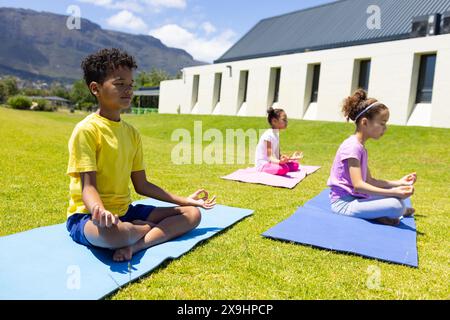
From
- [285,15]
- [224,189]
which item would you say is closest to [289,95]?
[285,15]

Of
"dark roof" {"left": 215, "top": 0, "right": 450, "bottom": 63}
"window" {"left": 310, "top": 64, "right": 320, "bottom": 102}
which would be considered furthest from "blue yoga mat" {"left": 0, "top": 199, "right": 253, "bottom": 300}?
"dark roof" {"left": 215, "top": 0, "right": 450, "bottom": 63}

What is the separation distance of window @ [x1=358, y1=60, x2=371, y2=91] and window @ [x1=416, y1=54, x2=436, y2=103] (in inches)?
116

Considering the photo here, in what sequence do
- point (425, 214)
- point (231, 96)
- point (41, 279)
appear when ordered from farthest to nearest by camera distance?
point (231, 96) < point (425, 214) < point (41, 279)

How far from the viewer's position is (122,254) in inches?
110

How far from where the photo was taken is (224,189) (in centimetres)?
607

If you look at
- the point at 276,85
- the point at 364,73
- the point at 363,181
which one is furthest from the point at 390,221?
the point at 276,85

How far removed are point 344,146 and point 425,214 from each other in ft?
5.51

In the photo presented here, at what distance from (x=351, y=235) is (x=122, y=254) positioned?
2187 millimetres

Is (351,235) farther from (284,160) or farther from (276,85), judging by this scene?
(276,85)

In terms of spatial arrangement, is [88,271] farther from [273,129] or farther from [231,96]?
[231,96]

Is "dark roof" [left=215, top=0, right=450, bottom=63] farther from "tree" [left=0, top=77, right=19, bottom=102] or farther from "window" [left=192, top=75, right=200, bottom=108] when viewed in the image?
"tree" [left=0, top=77, right=19, bottom=102]

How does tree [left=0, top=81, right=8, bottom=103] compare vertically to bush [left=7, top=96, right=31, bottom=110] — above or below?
above

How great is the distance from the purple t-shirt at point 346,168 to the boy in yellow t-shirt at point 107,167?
212 centimetres

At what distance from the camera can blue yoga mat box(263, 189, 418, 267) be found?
3.22 m
